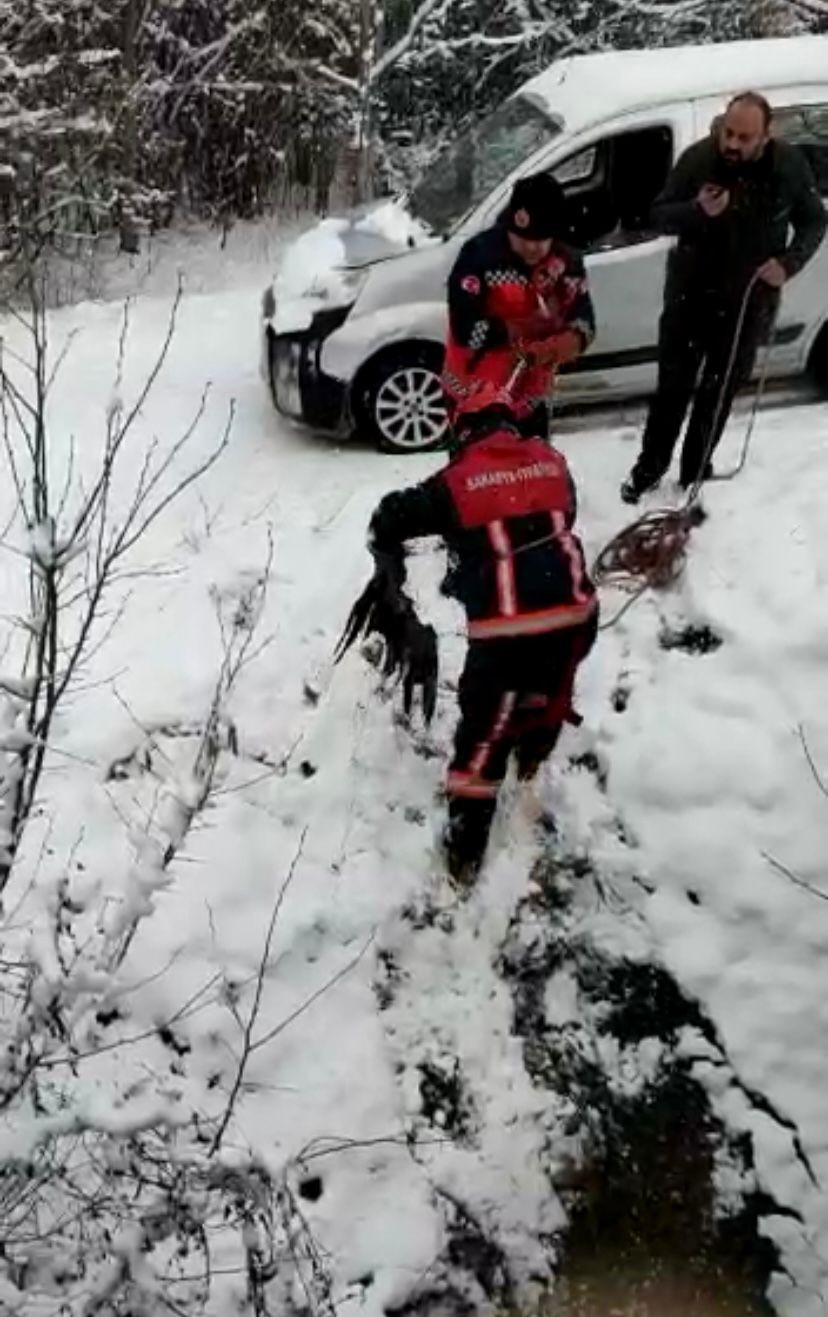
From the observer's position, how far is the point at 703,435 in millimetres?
6062

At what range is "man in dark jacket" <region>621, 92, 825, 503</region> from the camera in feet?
18.1

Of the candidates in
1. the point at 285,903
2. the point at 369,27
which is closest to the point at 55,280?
the point at 369,27

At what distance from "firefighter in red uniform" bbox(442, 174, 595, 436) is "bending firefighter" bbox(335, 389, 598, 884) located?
1.31ft

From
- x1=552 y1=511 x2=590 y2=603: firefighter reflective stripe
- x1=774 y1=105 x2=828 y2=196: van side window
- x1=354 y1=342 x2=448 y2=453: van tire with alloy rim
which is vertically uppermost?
x1=774 y1=105 x2=828 y2=196: van side window

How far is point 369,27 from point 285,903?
29.4 feet

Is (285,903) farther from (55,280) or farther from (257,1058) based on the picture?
(55,280)

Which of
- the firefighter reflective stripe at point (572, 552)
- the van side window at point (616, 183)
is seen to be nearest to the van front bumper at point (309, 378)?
the van side window at point (616, 183)

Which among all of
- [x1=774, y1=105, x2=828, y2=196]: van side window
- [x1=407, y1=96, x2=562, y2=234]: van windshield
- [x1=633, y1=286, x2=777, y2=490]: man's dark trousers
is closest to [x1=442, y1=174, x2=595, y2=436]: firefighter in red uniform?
[x1=633, y1=286, x2=777, y2=490]: man's dark trousers

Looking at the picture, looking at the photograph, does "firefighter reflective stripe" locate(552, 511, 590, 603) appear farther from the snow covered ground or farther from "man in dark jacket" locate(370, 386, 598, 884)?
the snow covered ground

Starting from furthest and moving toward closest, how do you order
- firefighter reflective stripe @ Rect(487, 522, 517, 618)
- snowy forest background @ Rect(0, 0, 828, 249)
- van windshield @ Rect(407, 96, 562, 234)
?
snowy forest background @ Rect(0, 0, 828, 249)
van windshield @ Rect(407, 96, 562, 234)
firefighter reflective stripe @ Rect(487, 522, 517, 618)

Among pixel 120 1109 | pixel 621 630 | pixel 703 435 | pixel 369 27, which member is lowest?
pixel 120 1109

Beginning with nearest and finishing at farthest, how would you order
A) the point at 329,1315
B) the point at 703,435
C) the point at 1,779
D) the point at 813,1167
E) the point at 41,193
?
the point at 1,779, the point at 329,1315, the point at 813,1167, the point at 703,435, the point at 41,193

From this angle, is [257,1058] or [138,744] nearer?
[257,1058]

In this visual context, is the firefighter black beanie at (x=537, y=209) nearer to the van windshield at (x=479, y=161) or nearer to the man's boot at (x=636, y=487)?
the man's boot at (x=636, y=487)
